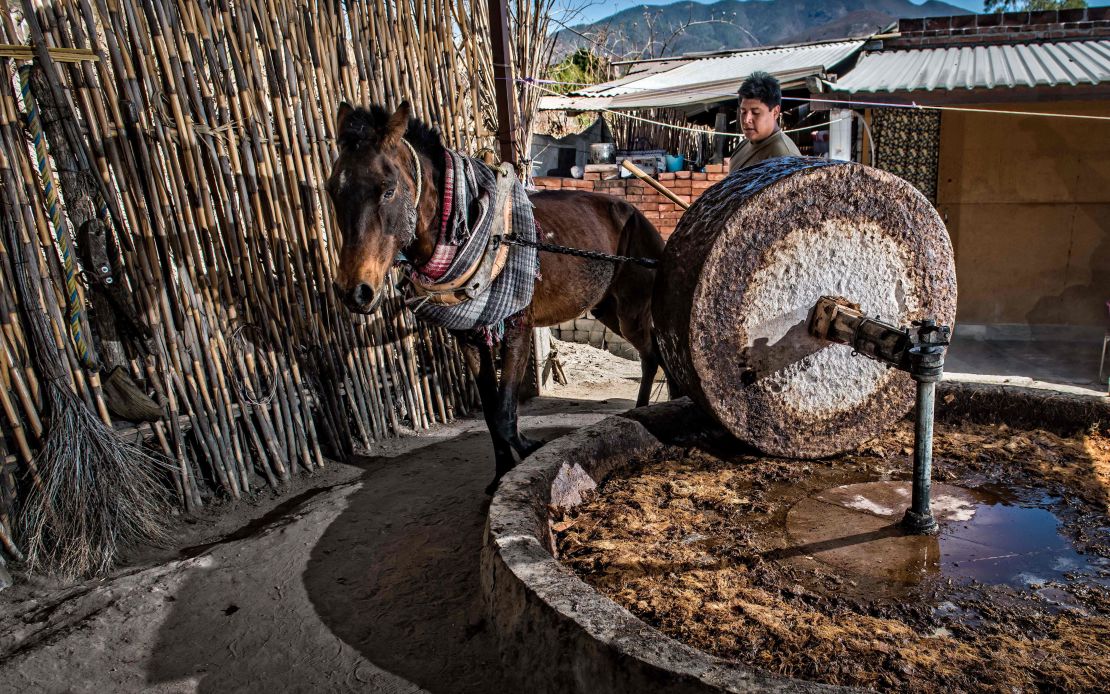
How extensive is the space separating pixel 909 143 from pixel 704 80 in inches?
94.7

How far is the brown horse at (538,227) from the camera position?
8.27 feet

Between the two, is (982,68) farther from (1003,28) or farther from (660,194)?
(660,194)

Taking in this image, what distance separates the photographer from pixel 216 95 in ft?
11.2

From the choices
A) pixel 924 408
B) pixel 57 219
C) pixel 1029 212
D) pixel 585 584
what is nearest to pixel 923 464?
pixel 924 408

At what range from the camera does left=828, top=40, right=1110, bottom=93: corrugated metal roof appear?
19.1 feet

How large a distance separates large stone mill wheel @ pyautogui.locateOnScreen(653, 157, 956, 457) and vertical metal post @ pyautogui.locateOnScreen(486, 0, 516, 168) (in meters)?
2.45

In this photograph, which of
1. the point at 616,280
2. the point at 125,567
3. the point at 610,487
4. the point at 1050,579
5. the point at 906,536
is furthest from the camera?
the point at 616,280

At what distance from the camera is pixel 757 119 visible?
12.3ft

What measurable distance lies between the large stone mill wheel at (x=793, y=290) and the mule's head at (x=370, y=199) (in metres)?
1.03

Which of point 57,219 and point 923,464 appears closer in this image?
point 923,464

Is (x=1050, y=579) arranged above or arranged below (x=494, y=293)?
below

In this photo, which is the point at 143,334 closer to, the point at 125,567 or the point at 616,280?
the point at 125,567

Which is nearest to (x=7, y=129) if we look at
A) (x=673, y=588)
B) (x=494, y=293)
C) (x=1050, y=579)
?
(x=494, y=293)

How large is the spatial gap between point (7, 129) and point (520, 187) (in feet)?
6.95
